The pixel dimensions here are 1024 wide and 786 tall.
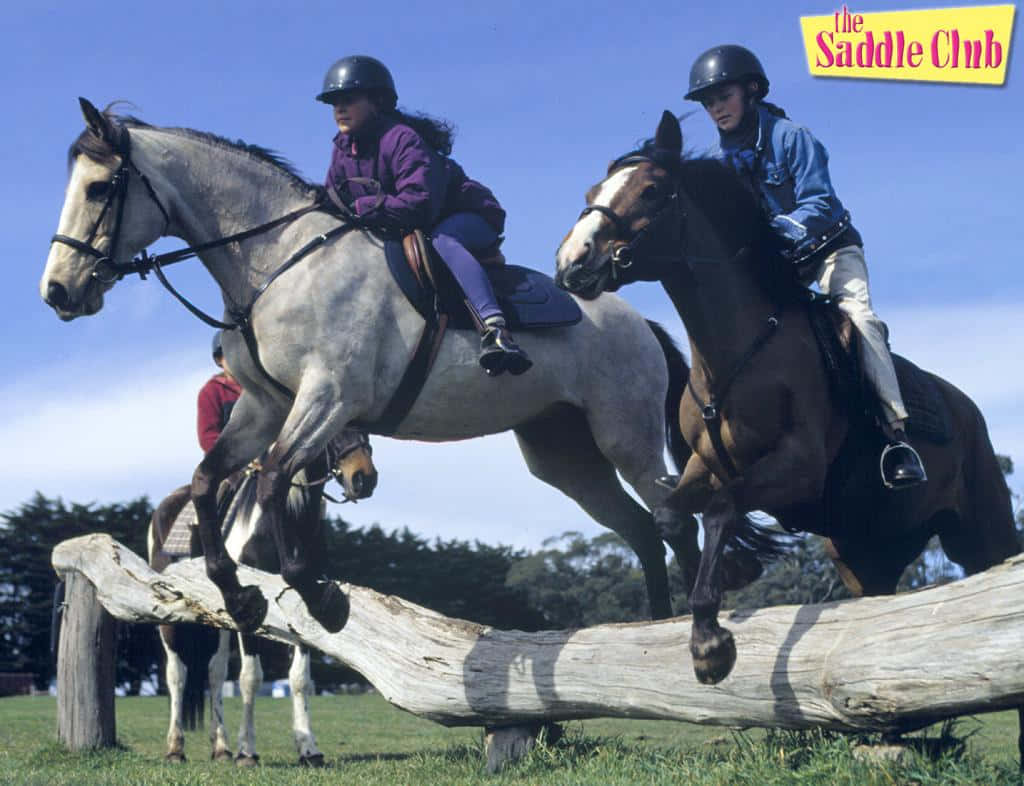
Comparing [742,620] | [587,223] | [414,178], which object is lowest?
[742,620]

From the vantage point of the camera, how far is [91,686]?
8.74 m

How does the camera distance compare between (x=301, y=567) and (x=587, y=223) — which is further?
(x=301, y=567)

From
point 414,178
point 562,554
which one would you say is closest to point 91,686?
point 414,178

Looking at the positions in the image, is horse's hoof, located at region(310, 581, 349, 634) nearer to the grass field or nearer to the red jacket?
the grass field

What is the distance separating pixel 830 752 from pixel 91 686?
239 inches

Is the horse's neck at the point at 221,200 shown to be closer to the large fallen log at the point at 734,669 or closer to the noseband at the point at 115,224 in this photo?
the noseband at the point at 115,224

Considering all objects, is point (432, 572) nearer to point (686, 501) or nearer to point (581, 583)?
point (581, 583)

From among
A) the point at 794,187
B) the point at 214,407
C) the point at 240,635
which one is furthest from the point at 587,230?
the point at 214,407

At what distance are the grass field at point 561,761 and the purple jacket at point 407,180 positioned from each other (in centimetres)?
303

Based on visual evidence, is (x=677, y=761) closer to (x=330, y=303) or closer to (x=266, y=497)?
(x=266, y=497)

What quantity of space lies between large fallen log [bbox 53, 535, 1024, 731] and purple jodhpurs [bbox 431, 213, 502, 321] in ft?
5.94

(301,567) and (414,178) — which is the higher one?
(414,178)

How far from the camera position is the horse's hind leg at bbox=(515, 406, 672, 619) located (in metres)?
7.27

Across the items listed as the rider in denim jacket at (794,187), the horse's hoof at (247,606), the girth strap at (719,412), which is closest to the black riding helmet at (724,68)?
the rider in denim jacket at (794,187)
